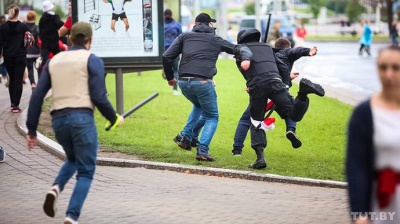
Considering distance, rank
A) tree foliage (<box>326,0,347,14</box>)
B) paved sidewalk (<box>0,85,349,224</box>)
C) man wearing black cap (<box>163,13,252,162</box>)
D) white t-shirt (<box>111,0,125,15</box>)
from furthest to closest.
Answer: tree foliage (<box>326,0,347,14</box>) < white t-shirt (<box>111,0,125,15</box>) < man wearing black cap (<box>163,13,252,162</box>) < paved sidewalk (<box>0,85,349,224</box>)

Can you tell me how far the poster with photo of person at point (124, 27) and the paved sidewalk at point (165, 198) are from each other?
4.30 meters

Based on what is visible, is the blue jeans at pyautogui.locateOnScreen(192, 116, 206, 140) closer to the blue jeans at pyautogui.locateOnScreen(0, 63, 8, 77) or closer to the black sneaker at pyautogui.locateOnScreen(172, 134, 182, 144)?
the black sneaker at pyautogui.locateOnScreen(172, 134, 182, 144)

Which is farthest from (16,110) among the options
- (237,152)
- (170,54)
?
(237,152)

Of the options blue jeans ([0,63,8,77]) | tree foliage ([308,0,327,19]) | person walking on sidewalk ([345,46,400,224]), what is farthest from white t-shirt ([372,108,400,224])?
tree foliage ([308,0,327,19])

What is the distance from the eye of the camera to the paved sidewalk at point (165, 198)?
368 inches

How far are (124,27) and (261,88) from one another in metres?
5.03

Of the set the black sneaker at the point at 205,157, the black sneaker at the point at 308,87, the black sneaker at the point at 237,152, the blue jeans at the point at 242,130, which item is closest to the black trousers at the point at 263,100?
the black sneaker at the point at 308,87

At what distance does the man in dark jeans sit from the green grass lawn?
184 millimetres

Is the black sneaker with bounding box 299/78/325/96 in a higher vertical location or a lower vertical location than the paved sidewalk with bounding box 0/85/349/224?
higher

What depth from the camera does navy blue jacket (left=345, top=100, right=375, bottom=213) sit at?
5.50 m

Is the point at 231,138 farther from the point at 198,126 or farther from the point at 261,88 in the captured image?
the point at 261,88

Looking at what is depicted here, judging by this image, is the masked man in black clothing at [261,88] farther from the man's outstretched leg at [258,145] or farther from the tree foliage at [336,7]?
the tree foliage at [336,7]

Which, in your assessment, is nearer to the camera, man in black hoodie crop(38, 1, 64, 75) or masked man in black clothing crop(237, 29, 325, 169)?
masked man in black clothing crop(237, 29, 325, 169)

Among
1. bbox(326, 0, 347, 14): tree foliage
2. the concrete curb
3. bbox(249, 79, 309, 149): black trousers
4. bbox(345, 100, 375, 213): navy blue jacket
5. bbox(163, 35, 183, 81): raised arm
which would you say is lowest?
bbox(326, 0, 347, 14): tree foliage
